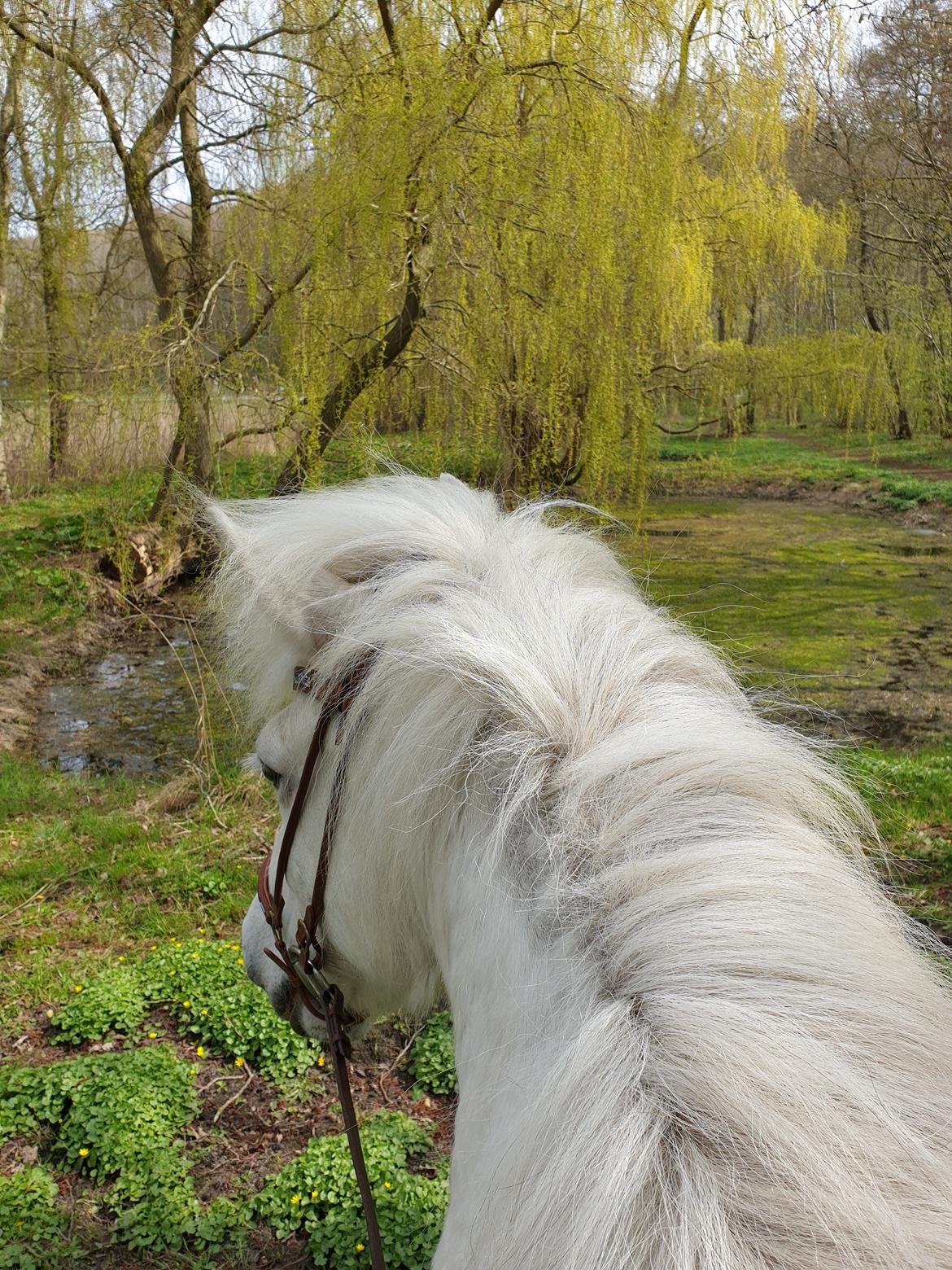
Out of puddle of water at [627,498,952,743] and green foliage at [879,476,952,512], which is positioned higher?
green foliage at [879,476,952,512]

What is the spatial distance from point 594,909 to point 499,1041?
19 cm

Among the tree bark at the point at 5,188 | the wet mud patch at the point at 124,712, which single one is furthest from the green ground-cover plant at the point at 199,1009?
the tree bark at the point at 5,188

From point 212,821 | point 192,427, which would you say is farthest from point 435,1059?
point 192,427

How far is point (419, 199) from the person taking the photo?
4.35 metres

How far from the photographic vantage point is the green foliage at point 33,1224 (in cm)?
225

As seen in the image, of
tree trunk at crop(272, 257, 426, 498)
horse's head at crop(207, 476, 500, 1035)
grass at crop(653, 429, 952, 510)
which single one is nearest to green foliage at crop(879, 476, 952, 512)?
grass at crop(653, 429, 952, 510)

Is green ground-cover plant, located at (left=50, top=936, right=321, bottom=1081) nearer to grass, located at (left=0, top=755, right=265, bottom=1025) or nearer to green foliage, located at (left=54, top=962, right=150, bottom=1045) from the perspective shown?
green foliage, located at (left=54, top=962, right=150, bottom=1045)

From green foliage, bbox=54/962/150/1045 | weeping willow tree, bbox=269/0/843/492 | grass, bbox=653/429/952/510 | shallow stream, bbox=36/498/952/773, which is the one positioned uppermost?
weeping willow tree, bbox=269/0/843/492

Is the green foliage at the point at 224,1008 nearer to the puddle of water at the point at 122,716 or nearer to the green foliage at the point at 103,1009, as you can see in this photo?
the green foliage at the point at 103,1009

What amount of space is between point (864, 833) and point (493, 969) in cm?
60

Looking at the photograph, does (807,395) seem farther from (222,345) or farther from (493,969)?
(493,969)

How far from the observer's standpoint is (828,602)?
32.9 ft

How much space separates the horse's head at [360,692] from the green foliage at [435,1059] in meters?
1.74

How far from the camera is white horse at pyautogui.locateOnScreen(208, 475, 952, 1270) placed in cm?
68
